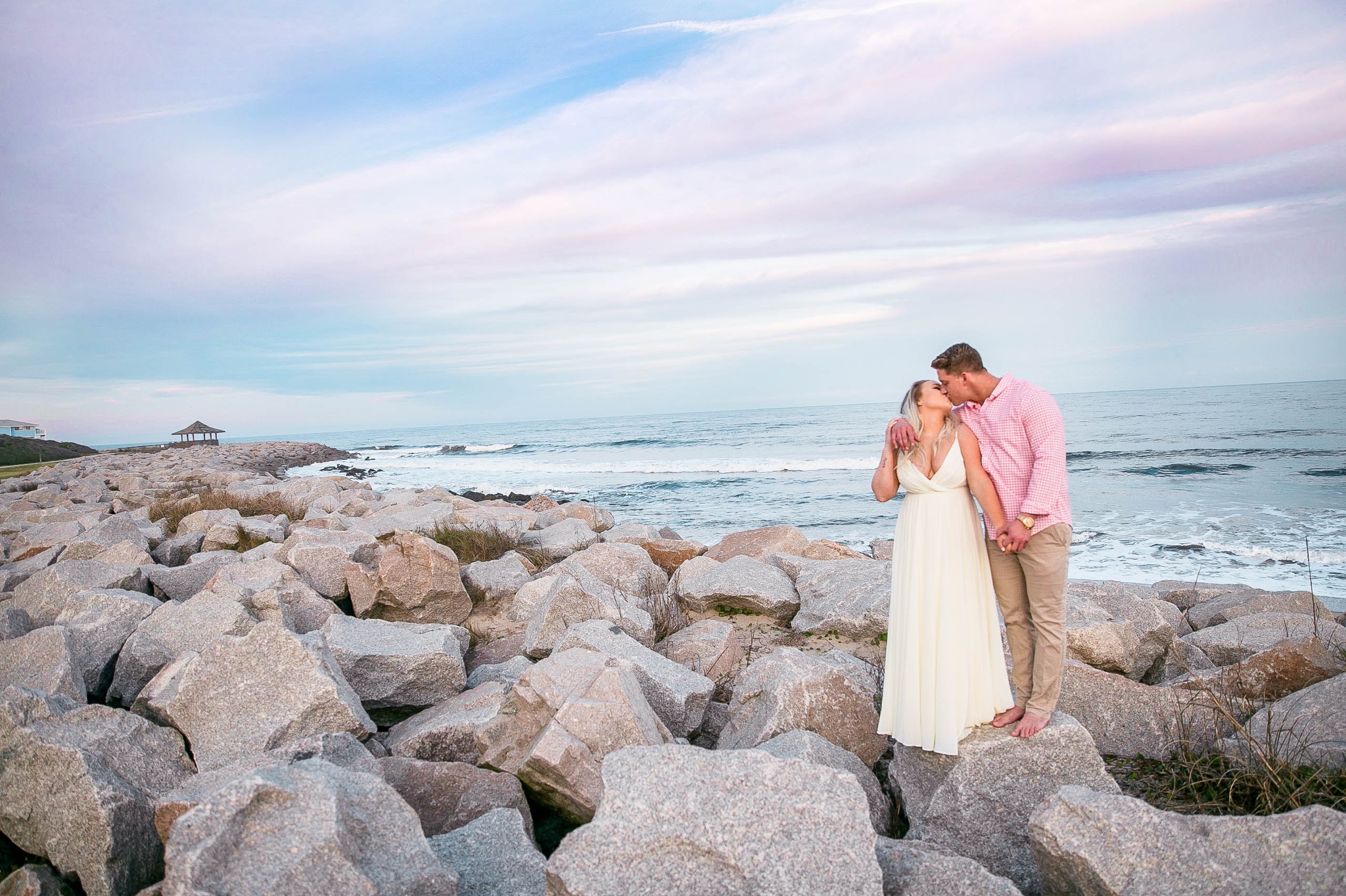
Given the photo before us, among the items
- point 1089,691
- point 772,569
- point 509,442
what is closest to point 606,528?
point 772,569

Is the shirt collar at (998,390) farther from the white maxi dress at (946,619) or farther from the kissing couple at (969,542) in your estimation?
the white maxi dress at (946,619)

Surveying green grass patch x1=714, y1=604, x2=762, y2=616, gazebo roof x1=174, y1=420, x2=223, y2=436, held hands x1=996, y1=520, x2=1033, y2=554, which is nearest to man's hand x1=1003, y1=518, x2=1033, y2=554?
held hands x1=996, y1=520, x2=1033, y2=554

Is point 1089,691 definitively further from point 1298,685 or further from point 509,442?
point 509,442

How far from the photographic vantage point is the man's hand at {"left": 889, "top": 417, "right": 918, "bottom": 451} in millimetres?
3844

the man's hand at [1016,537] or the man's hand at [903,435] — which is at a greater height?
the man's hand at [903,435]

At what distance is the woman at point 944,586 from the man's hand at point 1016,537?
0.05 m

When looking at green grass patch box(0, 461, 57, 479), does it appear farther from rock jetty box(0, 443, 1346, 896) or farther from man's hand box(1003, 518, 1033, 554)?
man's hand box(1003, 518, 1033, 554)

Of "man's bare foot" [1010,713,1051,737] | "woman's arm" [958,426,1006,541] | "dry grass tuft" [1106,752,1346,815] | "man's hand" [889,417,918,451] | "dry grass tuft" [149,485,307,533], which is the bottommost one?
"dry grass tuft" [1106,752,1346,815]

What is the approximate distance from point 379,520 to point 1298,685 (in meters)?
9.69

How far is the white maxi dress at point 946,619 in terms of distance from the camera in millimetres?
3822

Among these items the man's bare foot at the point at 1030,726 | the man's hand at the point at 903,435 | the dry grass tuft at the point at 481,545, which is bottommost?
the man's bare foot at the point at 1030,726

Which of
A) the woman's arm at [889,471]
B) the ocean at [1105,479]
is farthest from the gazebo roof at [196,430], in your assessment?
the woman's arm at [889,471]

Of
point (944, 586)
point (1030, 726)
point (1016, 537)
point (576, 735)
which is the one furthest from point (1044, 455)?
point (576, 735)

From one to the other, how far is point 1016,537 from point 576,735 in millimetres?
2380
